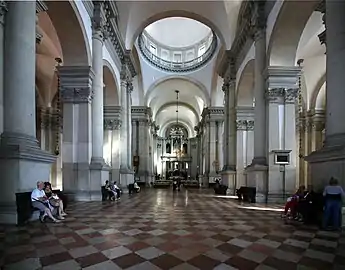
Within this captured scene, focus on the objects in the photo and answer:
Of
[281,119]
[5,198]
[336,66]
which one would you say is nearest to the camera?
[5,198]

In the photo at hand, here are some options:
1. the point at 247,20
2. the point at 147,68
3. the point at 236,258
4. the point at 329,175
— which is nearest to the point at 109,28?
the point at 247,20

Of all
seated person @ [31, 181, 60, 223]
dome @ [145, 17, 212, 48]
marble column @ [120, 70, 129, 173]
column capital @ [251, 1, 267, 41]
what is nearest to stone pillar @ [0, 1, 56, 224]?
seated person @ [31, 181, 60, 223]

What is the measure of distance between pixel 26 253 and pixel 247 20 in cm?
1396

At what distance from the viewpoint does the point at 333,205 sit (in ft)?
21.9

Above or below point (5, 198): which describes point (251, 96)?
above

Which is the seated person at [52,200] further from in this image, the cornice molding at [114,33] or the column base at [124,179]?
the column base at [124,179]

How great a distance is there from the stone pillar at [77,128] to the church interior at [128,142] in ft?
0.14

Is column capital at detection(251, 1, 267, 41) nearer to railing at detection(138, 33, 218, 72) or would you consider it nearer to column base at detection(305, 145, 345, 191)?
column base at detection(305, 145, 345, 191)

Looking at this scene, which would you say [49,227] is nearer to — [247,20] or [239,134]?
[247,20]

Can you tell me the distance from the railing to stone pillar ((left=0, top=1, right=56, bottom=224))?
77.5 feet

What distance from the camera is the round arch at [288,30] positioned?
35.7 ft

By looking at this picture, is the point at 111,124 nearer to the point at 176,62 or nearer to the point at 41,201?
the point at 41,201

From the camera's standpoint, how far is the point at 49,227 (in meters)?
6.79

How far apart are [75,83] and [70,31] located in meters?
1.97
